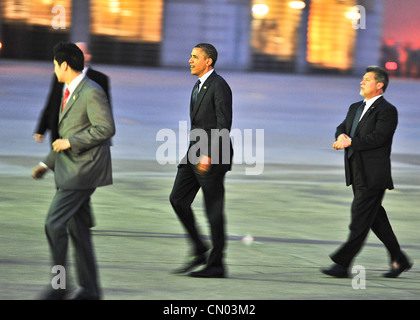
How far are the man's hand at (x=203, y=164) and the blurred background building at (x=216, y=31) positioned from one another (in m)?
36.9

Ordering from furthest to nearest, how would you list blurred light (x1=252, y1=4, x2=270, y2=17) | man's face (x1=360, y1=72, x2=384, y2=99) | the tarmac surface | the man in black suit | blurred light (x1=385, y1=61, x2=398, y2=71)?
blurred light (x1=385, y1=61, x2=398, y2=71), blurred light (x1=252, y1=4, x2=270, y2=17), man's face (x1=360, y1=72, x2=384, y2=99), the man in black suit, the tarmac surface

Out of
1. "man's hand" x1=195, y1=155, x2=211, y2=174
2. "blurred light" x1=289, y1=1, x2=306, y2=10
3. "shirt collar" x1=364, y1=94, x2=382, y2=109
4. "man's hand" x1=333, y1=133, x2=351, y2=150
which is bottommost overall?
"man's hand" x1=195, y1=155, x2=211, y2=174

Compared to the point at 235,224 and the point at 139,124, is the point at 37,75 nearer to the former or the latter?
the point at 139,124

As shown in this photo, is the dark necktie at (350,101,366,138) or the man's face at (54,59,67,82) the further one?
the dark necktie at (350,101,366,138)

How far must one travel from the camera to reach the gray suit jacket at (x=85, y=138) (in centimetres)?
577

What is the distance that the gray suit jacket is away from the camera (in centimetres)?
577

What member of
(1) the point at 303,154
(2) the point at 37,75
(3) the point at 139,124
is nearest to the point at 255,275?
(1) the point at 303,154

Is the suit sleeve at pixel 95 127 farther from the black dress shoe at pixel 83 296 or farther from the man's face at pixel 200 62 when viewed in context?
the man's face at pixel 200 62

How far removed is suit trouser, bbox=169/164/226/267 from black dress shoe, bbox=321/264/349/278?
2.79ft

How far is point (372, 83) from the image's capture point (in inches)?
283

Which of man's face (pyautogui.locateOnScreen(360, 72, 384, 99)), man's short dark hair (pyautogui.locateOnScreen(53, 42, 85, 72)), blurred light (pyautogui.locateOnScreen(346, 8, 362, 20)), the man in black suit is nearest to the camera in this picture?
man's short dark hair (pyautogui.locateOnScreen(53, 42, 85, 72))

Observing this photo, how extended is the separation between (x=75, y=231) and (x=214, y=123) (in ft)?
5.20

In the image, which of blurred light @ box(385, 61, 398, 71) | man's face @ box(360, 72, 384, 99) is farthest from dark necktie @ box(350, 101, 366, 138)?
blurred light @ box(385, 61, 398, 71)

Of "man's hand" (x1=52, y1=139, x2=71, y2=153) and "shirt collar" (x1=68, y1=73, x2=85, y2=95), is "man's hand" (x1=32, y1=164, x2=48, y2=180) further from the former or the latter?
"shirt collar" (x1=68, y1=73, x2=85, y2=95)
